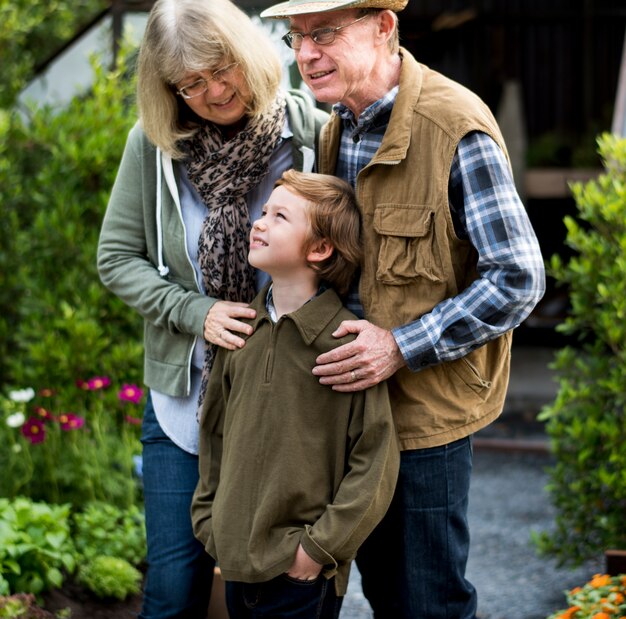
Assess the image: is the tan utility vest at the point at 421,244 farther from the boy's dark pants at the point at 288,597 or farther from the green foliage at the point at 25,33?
the green foliage at the point at 25,33

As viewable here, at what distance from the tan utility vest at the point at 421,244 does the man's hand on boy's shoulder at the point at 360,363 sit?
0.32 feet

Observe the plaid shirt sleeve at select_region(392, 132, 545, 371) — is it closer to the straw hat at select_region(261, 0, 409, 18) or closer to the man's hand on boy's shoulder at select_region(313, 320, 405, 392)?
the man's hand on boy's shoulder at select_region(313, 320, 405, 392)

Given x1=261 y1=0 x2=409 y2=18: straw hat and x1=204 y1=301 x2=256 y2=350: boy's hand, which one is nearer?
x1=261 y1=0 x2=409 y2=18: straw hat

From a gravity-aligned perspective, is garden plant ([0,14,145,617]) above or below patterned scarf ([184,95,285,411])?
below

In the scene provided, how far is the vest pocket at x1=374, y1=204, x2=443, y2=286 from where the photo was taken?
272cm

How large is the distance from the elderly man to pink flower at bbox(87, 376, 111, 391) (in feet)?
6.95

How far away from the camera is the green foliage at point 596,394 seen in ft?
14.0

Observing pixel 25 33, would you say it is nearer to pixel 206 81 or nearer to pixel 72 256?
pixel 72 256

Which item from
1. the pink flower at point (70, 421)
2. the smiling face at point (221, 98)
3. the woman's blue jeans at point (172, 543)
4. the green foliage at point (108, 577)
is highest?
the smiling face at point (221, 98)

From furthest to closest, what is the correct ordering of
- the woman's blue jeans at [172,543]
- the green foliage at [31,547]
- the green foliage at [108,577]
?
the green foliage at [108,577], the green foliage at [31,547], the woman's blue jeans at [172,543]

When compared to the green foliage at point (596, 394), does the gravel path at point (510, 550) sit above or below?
below

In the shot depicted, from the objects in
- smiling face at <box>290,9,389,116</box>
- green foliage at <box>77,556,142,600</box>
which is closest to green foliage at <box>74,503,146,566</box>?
green foliage at <box>77,556,142,600</box>

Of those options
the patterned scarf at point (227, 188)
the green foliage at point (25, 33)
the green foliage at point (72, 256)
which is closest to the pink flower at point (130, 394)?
the green foliage at point (72, 256)

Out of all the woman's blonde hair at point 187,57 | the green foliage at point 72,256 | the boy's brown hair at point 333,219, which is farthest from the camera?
the green foliage at point 72,256
